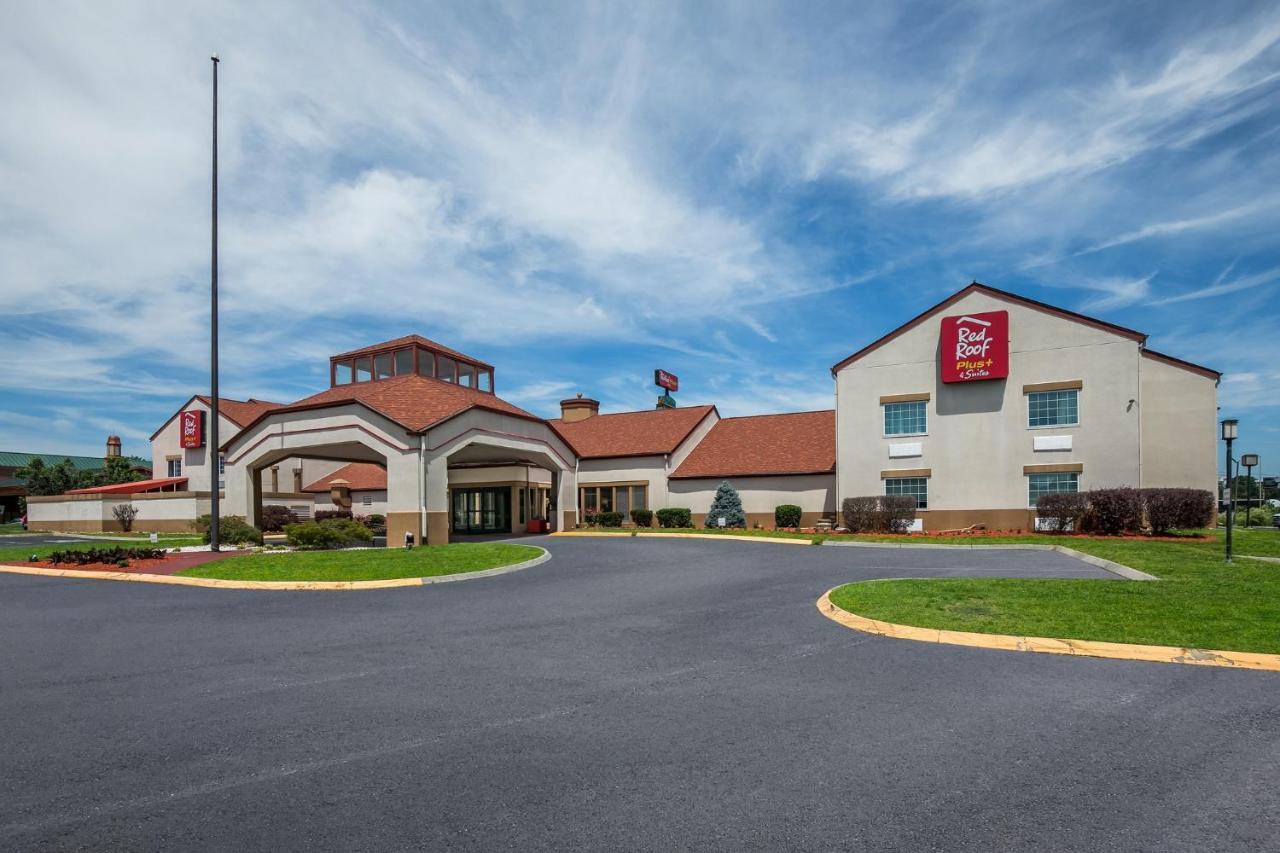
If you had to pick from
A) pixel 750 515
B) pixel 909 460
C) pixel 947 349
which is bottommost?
pixel 750 515

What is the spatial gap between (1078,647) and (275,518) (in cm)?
3931

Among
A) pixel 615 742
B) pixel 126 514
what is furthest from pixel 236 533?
pixel 615 742

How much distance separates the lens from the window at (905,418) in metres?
30.8

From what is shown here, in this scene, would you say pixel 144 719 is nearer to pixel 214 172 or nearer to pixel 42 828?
pixel 42 828

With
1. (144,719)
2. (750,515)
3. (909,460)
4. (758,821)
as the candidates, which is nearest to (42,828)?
(144,719)

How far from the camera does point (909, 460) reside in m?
31.0

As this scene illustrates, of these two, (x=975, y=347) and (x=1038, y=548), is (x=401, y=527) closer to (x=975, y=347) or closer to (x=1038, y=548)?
(x=1038, y=548)

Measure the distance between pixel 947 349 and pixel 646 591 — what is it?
21403 mm

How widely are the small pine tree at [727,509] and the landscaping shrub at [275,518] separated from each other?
71.7 feet

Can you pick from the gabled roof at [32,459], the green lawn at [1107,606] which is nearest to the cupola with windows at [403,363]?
the green lawn at [1107,606]

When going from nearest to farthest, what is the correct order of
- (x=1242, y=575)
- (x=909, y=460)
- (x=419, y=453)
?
(x=1242, y=575), (x=419, y=453), (x=909, y=460)

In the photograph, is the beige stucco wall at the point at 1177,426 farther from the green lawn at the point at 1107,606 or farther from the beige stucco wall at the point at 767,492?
the green lawn at the point at 1107,606

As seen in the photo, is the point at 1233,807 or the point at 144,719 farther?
the point at 144,719

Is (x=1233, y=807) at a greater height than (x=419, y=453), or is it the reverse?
(x=419, y=453)
